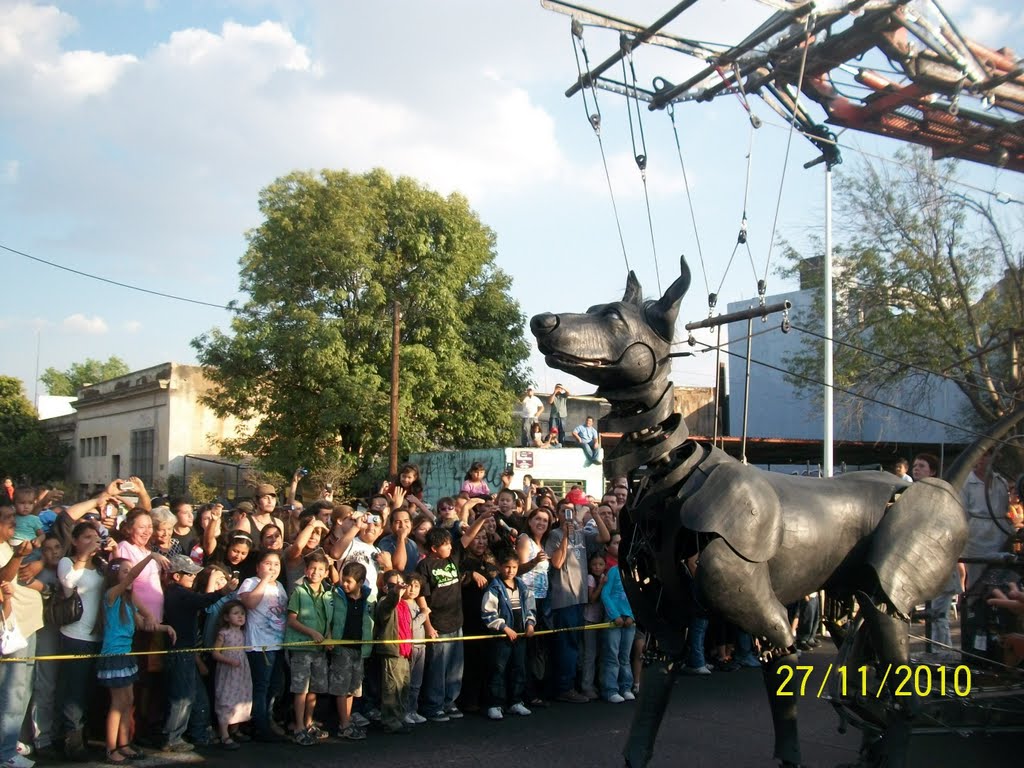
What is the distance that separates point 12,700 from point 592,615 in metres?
4.39

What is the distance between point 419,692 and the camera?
6746 millimetres

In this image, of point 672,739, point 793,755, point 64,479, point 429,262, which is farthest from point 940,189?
point 64,479

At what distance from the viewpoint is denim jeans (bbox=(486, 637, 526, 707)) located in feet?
22.7

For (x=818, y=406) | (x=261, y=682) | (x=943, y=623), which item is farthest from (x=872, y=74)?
(x=818, y=406)

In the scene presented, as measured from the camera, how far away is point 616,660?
7.46 m

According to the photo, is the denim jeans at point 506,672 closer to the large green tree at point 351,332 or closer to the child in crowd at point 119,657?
the child in crowd at point 119,657

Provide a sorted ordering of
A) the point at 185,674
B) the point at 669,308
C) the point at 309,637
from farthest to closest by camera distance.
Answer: the point at 309,637, the point at 185,674, the point at 669,308

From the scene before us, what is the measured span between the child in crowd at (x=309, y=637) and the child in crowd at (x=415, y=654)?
61 centimetres

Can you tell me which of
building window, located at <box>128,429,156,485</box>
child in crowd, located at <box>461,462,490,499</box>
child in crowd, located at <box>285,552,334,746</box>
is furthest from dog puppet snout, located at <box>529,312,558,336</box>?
building window, located at <box>128,429,156,485</box>

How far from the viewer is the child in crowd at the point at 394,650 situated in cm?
641

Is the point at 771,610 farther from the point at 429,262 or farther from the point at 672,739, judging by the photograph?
the point at 429,262

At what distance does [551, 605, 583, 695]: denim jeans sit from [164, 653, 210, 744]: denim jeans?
2813 millimetres

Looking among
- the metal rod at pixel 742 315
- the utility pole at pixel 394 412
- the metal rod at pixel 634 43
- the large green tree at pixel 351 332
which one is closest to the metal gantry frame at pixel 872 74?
the metal rod at pixel 634 43
